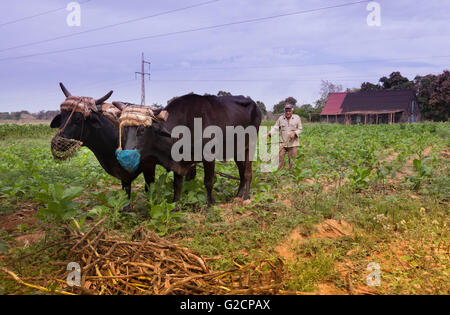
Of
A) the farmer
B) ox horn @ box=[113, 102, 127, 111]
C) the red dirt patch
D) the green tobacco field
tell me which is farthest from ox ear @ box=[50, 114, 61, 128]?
the farmer

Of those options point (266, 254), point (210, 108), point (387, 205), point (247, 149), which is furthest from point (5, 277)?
point (387, 205)

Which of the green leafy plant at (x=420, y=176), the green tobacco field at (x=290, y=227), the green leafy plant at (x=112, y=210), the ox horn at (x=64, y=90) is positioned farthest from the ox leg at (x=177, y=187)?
the green leafy plant at (x=420, y=176)

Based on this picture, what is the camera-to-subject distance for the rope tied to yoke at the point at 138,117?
4.45 meters

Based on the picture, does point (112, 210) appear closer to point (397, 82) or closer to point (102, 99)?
point (102, 99)

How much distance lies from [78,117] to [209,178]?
7.52 ft

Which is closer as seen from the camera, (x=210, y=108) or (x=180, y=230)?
(x=180, y=230)

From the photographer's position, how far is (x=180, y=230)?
441 centimetres

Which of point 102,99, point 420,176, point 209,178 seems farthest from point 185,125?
point 420,176

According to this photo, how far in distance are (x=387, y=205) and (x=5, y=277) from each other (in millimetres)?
5110

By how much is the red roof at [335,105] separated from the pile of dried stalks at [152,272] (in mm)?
44218

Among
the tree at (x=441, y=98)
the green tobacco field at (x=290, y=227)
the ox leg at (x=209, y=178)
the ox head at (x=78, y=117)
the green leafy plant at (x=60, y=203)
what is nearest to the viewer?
the green tobacco field at (x=290, y=227)

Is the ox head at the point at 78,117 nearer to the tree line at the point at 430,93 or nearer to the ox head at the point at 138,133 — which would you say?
the ox head at the point at 138,133

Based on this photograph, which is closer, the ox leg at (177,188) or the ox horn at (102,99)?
the ox horn at (102,99)
